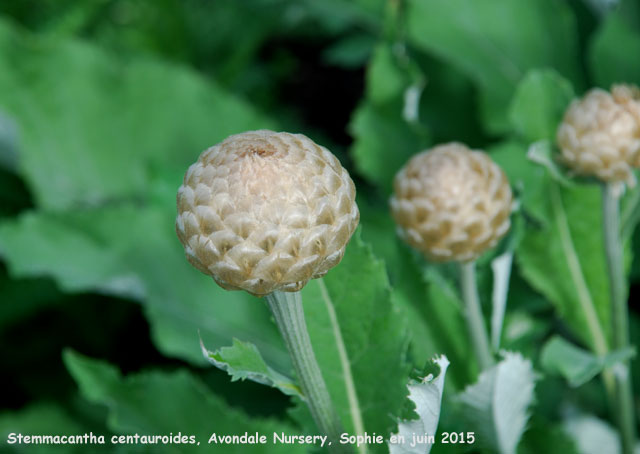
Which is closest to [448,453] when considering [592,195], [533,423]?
[533,423]

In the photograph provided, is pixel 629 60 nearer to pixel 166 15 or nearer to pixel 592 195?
pixel 592 195

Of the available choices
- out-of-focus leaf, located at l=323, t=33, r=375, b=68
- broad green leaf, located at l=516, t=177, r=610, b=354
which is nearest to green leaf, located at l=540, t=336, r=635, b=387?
broad green leaf, located at l=516, t=177, r=610, b=354

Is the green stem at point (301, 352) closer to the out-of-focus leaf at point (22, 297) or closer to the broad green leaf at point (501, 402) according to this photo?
the broad green leaf at point (501, 402)

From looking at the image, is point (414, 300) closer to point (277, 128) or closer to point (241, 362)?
point (241, 362)

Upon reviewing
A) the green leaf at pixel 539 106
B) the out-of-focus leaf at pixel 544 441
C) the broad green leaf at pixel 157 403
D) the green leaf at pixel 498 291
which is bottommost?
the out-of-focus leaf at pixel 544 441

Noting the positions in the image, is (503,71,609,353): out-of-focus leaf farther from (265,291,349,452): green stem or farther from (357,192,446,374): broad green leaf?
(265,291,349,452): green stem

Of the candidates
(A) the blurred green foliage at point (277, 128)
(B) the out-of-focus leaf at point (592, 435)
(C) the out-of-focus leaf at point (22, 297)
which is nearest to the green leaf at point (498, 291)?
(A) the blurred green foliage at point (277, 128)
